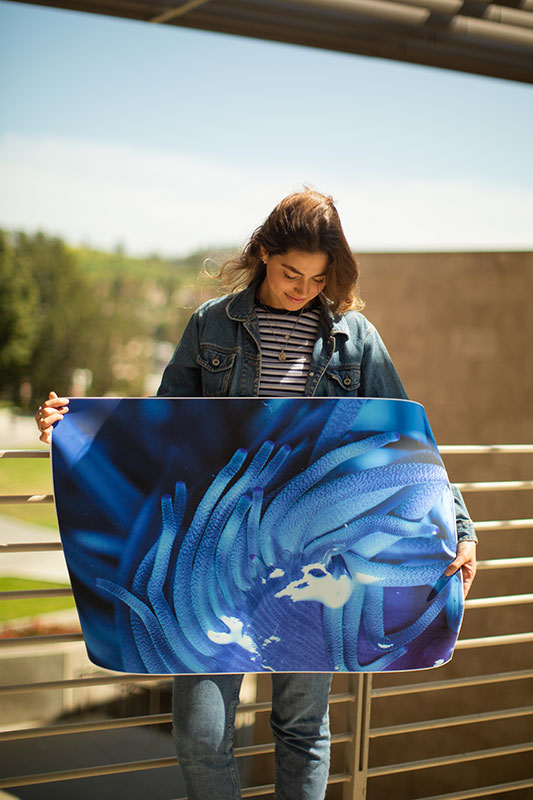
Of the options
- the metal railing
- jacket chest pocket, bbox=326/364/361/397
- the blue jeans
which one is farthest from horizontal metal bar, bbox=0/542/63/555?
jacket chest pocket, bbox=326/364/361/397

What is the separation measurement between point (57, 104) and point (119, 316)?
54.6 ft

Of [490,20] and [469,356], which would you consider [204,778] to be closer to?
[490,20]

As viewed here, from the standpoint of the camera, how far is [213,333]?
5.18 ft

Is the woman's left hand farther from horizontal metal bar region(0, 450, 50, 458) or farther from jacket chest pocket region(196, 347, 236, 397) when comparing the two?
horizontal metal bar region(0, 450, 50, 458)

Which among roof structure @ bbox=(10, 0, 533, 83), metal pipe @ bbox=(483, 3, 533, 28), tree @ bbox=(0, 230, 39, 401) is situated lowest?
tree @ bbox=(0, 230, 39, 401)

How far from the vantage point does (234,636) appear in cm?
139

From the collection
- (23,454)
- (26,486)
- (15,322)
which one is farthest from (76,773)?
(15,322)

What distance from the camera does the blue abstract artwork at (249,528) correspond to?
4.52ft

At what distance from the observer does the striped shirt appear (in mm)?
1543

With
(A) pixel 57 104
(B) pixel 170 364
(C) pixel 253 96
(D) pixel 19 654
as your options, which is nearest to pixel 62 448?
(B) pixel 170 364

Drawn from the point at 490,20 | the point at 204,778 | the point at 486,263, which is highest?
the point at 490,20

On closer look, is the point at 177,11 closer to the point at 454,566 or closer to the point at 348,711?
the point at 454,566

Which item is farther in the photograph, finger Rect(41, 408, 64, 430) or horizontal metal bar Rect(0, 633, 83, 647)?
horizontal metal bar Rect(0, 633, 83, 647)

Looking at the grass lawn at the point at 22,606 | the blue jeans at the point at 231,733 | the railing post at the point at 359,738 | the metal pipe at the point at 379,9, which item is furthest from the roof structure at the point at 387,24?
the grass lawn at the point at 22,606
